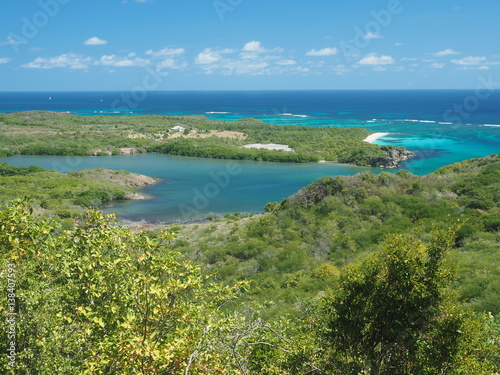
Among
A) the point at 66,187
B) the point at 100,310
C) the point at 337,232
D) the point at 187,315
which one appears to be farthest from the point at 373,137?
the point at 100,310

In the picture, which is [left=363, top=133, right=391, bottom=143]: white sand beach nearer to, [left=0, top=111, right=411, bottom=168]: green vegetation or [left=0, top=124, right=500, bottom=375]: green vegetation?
[left=0, top=111, right=411, bottom=168]: green vegetation

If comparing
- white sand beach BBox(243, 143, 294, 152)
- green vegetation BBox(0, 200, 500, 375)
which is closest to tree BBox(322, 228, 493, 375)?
green vegetation BBox(0, 200, 500, 375)

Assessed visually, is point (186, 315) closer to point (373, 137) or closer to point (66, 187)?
point (66, 187)

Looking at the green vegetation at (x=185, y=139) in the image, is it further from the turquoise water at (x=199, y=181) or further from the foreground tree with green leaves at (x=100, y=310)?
the foreground tree with green leaves at (x=100, y=310)

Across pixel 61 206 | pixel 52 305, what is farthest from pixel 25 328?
pixel 61 206

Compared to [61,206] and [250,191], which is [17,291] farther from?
[250,191]

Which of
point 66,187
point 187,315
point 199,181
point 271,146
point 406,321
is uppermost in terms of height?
point 187,315

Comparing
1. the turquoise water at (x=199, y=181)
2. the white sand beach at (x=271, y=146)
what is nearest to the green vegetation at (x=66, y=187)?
the turquoise water at (x=199, y=181)
